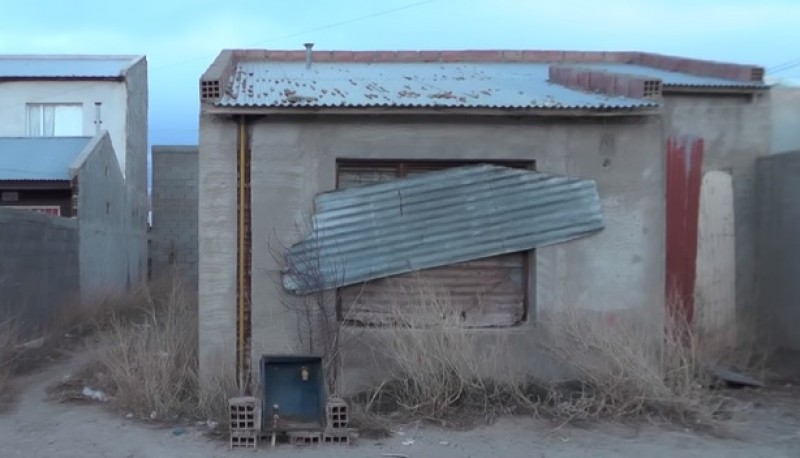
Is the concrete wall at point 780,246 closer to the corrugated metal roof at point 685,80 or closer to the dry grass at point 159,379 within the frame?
the corrugated metal roof at point 685,80

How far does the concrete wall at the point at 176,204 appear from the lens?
26578 millimetres

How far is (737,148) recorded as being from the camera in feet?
41.8

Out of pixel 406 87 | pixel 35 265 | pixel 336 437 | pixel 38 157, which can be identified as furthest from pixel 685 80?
pixel 38 157

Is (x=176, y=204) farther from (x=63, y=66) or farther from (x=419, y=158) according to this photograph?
(x=419, y=158)

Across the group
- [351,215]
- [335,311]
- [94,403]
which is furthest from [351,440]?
[94,403]

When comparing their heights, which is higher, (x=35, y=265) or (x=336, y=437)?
(x=35, y=265)

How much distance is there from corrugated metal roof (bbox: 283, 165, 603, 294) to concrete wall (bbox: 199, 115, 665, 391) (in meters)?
0.15

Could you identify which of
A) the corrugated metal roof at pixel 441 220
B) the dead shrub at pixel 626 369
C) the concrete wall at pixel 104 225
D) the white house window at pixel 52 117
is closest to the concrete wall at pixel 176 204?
the concrete wall at pixel 104 225

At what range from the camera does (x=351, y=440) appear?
334 inches

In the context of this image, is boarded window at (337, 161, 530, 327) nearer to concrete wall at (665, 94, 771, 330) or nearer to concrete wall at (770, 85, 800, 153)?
concrete wall at (665, 94, 771, 330)

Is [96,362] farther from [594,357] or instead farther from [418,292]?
[594,357]

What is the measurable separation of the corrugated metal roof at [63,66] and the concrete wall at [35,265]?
37.5 ft

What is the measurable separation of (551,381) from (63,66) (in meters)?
23.0

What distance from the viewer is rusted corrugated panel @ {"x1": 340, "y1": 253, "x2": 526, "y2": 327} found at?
33.0 feet
